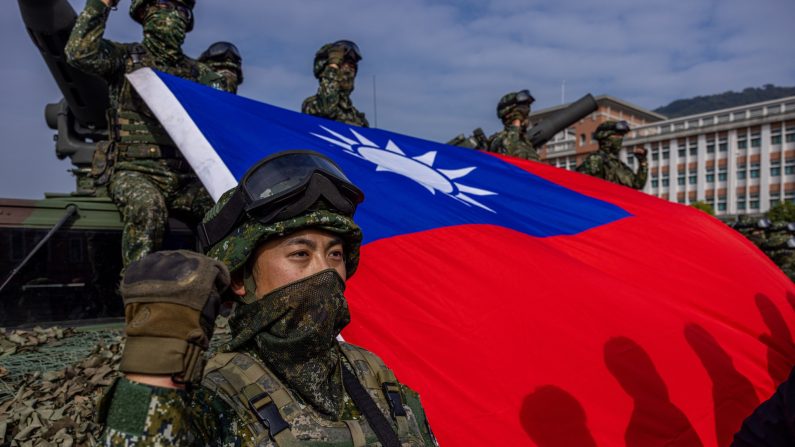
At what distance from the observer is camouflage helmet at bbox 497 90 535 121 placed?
9734 millimetres

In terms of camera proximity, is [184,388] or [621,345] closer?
[184,388]

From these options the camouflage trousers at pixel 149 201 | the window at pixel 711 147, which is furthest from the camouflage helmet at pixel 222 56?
the window at pixel 711 147

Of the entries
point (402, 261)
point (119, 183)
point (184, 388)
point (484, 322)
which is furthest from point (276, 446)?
point (119, 183)

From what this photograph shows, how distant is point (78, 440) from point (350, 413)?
5.08 feet

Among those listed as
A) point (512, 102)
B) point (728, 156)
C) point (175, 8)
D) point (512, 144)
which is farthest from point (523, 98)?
point (728, 156)

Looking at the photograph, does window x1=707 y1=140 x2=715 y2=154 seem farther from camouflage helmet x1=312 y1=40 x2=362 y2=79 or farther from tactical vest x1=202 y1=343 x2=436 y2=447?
tactical vest x1=202 y1=343 x2=436 y2=447

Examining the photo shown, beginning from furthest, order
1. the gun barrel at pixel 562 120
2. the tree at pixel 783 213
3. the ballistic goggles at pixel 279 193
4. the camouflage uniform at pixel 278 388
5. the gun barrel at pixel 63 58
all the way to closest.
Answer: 1. the tree at pixel 783 213
2. the gun barrel at pixel 562 120
3. the gun barrel at pixel 63 58
4. the ballistic goggles at pixel 279 193
5. the camouflage uniform at pixel 278 388

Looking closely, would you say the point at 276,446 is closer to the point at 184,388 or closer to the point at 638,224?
the point at 184,388

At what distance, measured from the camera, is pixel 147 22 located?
4637mm

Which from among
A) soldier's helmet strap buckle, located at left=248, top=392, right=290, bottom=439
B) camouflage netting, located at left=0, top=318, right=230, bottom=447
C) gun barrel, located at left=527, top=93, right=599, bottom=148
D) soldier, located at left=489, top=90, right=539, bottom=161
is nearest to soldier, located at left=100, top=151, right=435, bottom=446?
soldier's helmet strap buckle, located at left=248, top=392, right=290, bottom=439

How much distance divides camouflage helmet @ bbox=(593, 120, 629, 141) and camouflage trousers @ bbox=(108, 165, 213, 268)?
771cm

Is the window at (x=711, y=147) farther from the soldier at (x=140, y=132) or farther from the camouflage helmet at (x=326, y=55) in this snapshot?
the soldier at (x=140, y=132)

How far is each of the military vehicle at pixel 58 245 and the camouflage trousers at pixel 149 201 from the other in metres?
0.26

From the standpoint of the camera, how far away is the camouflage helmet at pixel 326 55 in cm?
739
